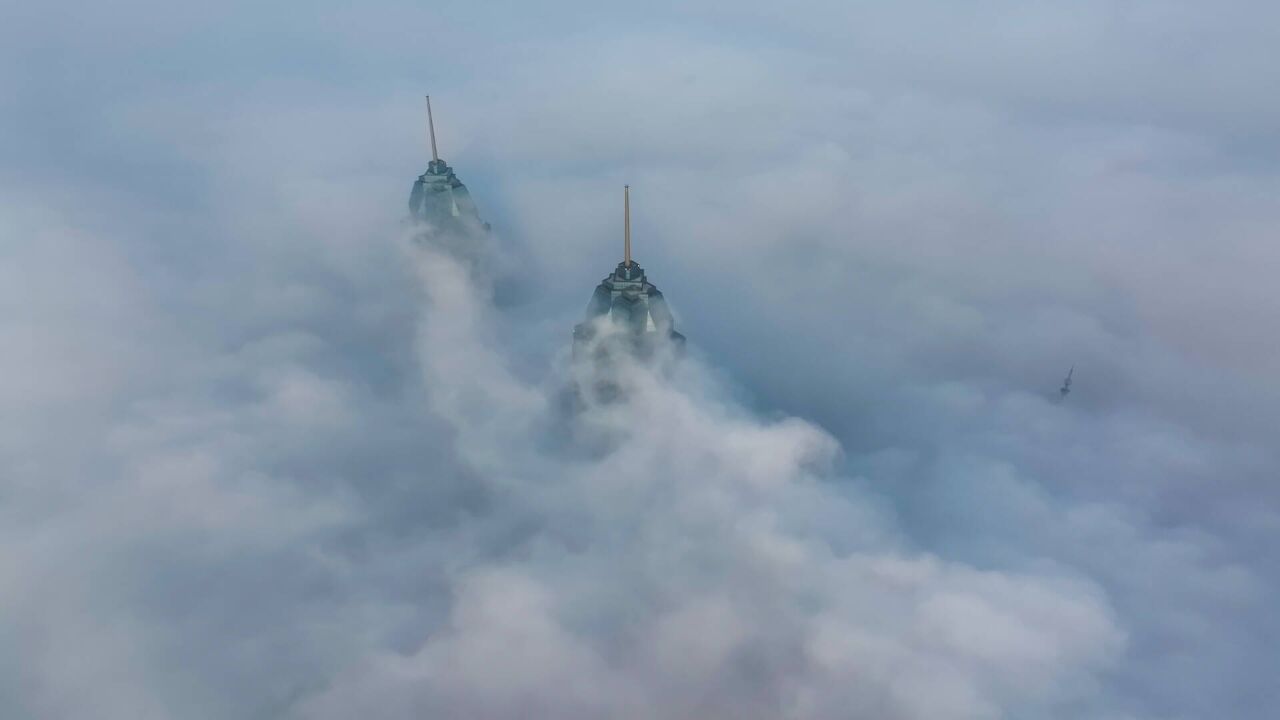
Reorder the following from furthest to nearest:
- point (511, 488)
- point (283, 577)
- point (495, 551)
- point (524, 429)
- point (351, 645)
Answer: point (524, 429) < point (511, 488) < point (495, 551) < point (283, 577) < point (351, 645)

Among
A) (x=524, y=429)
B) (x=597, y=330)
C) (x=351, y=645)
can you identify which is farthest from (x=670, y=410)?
(x=351, y=645)

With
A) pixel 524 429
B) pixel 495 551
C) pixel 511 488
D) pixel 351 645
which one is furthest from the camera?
pixel 524 429

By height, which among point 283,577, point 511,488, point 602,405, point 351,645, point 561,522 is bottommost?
point 351,645

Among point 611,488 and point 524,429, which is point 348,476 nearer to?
point 524,429

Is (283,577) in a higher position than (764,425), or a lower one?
lower

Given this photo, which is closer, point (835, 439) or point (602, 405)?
point (602, 405)

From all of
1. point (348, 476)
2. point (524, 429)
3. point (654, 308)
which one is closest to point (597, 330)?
point (654, 308)
